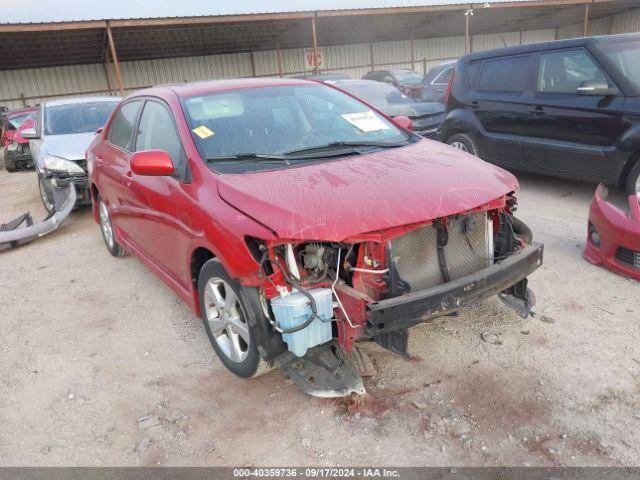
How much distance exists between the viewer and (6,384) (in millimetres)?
3191

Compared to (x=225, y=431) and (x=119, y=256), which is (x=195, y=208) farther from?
(x=119, y=256)

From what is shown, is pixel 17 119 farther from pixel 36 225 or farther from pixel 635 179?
pixel 635 179

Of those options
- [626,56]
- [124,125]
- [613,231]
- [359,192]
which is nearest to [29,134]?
[124,125]

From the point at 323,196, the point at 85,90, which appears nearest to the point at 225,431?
the point at 323,196

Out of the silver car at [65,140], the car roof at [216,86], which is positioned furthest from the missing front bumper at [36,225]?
the car roof at [216,86]

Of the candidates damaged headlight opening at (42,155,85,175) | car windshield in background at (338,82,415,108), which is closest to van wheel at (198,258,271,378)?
damaged headlight opening at (42,155,85,175)

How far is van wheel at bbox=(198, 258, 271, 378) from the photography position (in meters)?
2.76

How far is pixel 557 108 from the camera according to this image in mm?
5742

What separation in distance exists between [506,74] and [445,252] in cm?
453

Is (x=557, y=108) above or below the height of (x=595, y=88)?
below

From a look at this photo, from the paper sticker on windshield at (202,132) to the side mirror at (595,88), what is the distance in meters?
4.07

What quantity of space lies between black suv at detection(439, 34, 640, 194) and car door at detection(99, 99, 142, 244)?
4.43m

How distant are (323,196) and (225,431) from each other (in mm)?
1293

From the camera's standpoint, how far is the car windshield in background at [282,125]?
10.4ft
